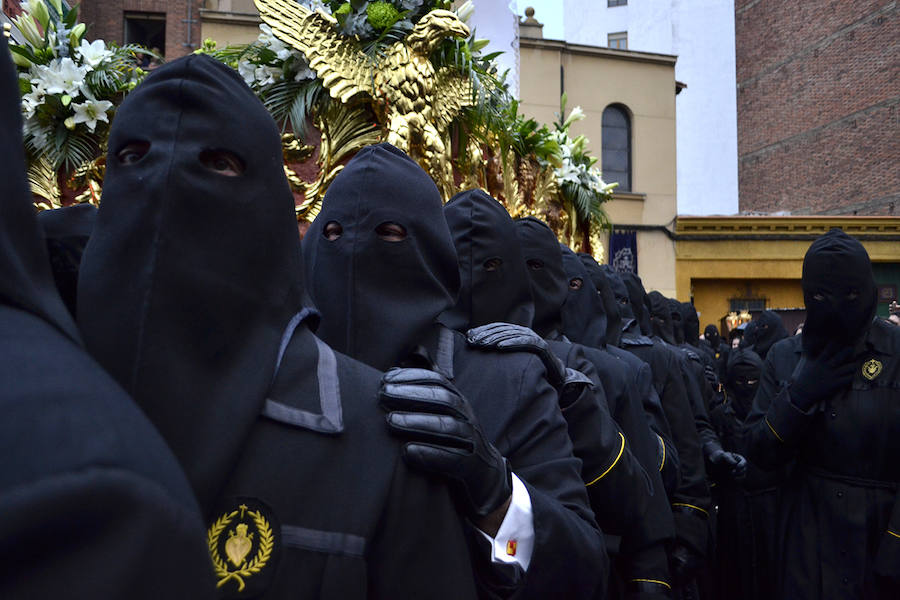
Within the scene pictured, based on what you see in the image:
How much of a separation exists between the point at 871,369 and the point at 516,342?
9.51 ft

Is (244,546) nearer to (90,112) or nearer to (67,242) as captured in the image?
(67,242)

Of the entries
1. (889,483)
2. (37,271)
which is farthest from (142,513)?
(889,483)

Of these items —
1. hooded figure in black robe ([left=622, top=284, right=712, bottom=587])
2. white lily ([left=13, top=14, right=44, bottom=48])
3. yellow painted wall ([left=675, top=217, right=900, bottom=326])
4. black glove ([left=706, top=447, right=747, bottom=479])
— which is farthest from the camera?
yellow painted wall ([left=675, top=217, right=900, bottom=326])

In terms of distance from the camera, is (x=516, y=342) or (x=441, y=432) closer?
(x=441, y=432)

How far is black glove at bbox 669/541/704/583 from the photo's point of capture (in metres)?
4.55

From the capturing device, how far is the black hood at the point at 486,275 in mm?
3225

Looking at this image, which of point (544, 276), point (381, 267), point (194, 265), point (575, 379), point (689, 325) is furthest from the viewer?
point (689, 325)

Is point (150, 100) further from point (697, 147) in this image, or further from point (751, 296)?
point (697, 147)

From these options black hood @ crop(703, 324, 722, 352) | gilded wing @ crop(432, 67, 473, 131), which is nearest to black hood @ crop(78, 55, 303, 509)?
gilded wing @ crop(432, 67, 473, 131)

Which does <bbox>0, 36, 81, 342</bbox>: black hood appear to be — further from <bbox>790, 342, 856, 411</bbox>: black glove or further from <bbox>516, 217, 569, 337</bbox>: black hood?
<bbox>790, 342, 856, 411</bbox>: black glove

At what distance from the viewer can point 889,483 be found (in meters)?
4.33

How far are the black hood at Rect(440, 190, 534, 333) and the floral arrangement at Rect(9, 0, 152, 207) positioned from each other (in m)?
3.22

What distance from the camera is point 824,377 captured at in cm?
453

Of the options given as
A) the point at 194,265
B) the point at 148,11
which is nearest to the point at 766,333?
the point at 194,265
